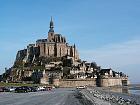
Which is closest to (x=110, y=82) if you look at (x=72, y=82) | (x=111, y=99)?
(x=72, y=82)

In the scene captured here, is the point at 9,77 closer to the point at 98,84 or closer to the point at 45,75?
the point at 45,75

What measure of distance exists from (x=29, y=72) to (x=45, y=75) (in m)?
15.6

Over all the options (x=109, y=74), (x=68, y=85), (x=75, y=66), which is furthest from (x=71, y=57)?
(x=68, y=85)

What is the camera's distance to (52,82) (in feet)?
536

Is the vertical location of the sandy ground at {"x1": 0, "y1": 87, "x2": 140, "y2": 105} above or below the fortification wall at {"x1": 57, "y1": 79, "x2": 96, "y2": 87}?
below

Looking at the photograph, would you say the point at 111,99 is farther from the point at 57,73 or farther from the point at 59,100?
the point at 57,73

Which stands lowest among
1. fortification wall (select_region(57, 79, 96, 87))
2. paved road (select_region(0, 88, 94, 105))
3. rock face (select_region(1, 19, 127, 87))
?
paved road (select_region(0, 88, 94, 105))

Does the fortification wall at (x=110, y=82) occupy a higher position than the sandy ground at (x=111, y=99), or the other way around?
the fortification wall at (x=110, y=82)

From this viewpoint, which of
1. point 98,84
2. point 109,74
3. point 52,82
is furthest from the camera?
point 109,74

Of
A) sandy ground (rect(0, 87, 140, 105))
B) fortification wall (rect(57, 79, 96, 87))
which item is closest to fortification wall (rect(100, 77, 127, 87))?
fortification wall (rect(57, 79, 96, 87))

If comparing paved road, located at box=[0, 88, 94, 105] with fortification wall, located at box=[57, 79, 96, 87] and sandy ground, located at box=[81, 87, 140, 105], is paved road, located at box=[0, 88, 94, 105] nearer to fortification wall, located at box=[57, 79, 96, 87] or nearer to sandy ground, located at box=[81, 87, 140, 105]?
sandy ground, located at box=[81, 87, 140, 105]

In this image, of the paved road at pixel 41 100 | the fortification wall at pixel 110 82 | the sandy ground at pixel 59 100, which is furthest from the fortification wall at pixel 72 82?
the paved road at pixel 41 100

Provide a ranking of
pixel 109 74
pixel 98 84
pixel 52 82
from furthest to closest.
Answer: pixel 109 74, pixel 98 84, pixel 52 82

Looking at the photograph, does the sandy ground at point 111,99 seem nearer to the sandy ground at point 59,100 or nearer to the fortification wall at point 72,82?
the sandy ground at point 59,100
